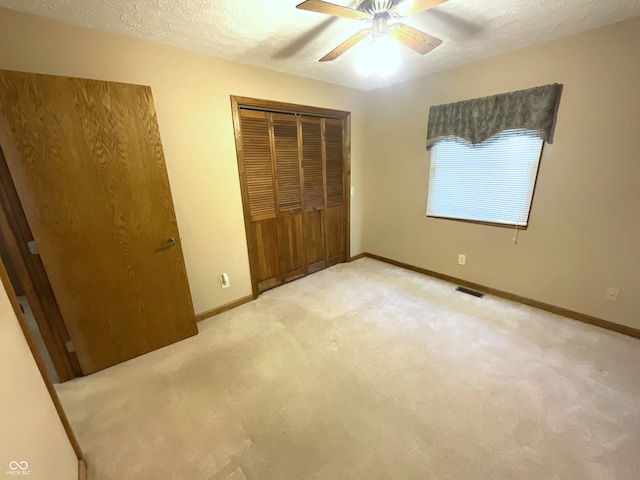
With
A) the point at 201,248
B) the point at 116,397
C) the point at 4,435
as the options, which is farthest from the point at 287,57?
the point at 116,397

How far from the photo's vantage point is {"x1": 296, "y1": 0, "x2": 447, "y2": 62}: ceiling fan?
4.18 feet

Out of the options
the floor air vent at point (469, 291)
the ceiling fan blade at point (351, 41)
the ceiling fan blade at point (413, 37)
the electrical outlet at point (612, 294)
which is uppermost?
the ceiling fan blade at point (351, 41)

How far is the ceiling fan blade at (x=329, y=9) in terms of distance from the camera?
1246 mm

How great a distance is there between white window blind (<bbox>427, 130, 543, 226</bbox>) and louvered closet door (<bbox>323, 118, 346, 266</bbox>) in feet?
3.67

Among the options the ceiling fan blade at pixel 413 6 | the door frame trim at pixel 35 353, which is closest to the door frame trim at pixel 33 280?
the door frame trim at pixel 35 353

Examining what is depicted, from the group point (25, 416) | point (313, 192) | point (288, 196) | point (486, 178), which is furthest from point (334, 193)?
point (25, 416)

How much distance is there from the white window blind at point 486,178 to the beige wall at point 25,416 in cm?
338

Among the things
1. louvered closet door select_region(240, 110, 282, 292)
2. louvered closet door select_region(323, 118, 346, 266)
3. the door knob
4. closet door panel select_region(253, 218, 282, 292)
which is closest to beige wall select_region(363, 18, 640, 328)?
louvered closet door select_region(323, 118, 346, 266)

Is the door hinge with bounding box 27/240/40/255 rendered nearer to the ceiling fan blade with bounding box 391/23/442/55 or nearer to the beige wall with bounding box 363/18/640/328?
the ceiling fan blade with bounding box 391/23/442/55

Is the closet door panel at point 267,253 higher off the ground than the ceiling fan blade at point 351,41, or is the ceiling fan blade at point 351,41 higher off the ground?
the ceiling fan blade at point 351,41

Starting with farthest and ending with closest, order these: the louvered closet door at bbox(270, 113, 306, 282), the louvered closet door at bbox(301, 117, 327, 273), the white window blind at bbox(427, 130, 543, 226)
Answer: the louvered closet door at bbox(301, 117, 327, 273) < the louvered closet door at bbox(270, 113, 306, 282) < the white window blind at bbox(427, 130, 543, 226)

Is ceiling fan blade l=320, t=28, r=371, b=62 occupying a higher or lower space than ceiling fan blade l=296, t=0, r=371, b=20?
lower

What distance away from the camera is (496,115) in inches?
95.7

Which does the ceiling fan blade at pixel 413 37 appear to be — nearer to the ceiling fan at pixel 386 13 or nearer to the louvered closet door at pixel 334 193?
the ceiling fan at pixel 386 13
